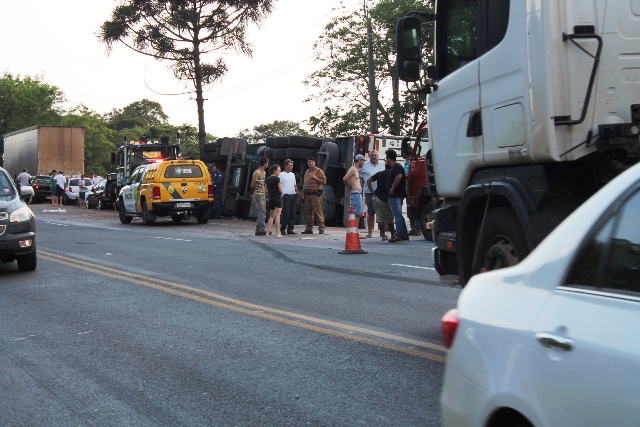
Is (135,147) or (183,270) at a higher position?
(135,147)

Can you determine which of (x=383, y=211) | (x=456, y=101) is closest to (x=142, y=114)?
(x=383, y=211)

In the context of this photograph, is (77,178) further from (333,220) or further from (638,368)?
(638,368)

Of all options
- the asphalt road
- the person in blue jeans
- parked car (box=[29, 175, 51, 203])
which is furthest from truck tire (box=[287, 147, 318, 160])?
parked car (box=[29, 175, 51, 203])

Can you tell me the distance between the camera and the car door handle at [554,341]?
2.63 m

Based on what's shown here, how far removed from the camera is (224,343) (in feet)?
24.0

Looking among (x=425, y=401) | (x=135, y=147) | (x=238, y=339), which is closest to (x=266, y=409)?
(x=425, y=401)

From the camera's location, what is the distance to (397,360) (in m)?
6.48

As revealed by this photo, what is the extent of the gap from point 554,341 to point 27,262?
11784 millimetres

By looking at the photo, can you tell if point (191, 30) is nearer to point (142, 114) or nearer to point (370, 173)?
point (370, 173)

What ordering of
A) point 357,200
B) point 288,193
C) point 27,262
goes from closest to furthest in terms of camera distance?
1. point 27,262
2. point 357,200
3. point 288,193

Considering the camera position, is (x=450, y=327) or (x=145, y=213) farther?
(x=145, y=213)

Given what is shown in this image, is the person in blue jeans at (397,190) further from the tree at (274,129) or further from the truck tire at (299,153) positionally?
the tree at (274,129)

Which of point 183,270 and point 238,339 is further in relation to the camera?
point 183,270

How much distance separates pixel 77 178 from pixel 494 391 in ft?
167
